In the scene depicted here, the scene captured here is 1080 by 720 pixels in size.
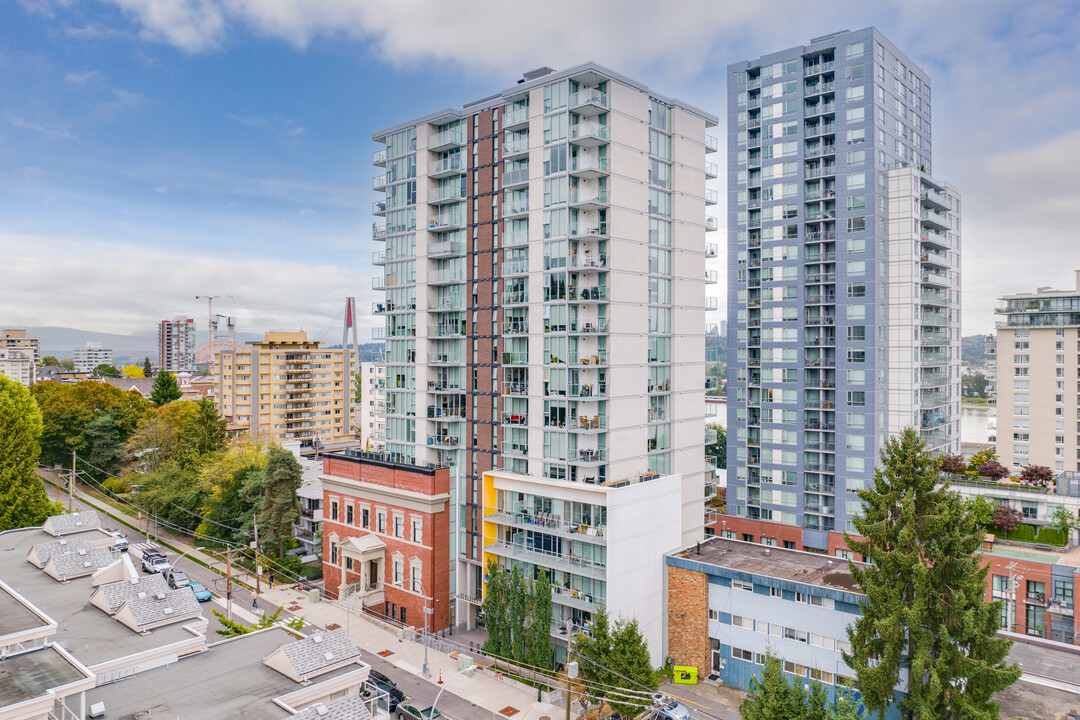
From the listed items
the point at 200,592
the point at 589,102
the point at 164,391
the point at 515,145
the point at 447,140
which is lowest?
the point at 200,592

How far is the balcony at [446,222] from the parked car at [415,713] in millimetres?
38306

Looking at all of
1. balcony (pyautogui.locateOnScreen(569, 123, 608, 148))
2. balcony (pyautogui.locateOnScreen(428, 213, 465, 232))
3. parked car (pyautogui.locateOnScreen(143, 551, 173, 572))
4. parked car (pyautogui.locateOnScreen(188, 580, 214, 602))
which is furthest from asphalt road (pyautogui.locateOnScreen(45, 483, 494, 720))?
balcony (pyautogui.locateOnScreen(569, 123, 608, 148))

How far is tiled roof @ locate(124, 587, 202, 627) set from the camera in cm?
3547

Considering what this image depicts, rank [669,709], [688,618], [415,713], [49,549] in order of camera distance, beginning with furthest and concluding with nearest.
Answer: [688,618] → [49,549] → [415,713] → [669,709]

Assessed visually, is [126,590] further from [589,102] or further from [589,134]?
[589,102]

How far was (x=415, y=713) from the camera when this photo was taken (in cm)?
4147

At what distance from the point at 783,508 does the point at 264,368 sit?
102m

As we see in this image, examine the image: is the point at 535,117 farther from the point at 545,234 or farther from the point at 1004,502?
the point at 1004,502

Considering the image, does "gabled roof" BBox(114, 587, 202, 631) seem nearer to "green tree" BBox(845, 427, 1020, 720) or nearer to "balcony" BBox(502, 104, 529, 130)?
"green tree" BBox(845, 427, 1020, 720)

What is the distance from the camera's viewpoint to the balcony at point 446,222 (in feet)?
198

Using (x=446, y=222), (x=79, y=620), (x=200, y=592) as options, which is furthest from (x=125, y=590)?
(x=446, y=222)

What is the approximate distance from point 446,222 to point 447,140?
7.29 m

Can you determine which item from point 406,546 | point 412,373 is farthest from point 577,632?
point 412,373

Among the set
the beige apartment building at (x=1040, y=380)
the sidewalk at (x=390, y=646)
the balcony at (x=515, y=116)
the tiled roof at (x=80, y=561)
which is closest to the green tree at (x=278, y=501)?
the sidewalk at (x=390, y=646)
